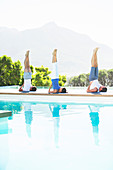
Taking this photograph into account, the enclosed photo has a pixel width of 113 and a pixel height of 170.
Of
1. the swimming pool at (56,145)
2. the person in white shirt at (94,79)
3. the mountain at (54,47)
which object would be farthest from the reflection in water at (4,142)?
the mountain at (54,47)

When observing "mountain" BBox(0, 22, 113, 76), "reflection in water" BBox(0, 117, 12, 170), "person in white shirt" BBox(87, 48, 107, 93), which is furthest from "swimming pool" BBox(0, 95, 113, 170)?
"mountain" BBox(0, 22, 113, 76)

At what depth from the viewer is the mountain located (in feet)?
206

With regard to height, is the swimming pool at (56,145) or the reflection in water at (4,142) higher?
the reflection in water at (4,142)

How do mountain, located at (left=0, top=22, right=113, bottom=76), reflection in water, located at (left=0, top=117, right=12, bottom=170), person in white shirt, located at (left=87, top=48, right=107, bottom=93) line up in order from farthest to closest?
mountain, located at (left=0, top=22, right=113, bottom=76)
person in white shirt, located at (left=87, top=48, right=107, bottom=93)
reflection in water, located at (left=0, top=117, right=12, bottom=170)

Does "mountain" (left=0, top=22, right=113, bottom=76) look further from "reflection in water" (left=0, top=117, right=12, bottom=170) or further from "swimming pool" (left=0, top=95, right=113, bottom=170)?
"reflection in water" (left=0, top=117, right=12, bottom=170)

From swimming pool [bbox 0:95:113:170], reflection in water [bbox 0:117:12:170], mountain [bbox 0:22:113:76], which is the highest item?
mountain [bbox 0:22:113:76]

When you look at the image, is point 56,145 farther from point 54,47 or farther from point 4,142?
point 54,47

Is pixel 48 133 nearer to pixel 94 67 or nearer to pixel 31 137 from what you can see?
pixel 31 137

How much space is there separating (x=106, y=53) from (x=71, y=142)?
6853 centimetres

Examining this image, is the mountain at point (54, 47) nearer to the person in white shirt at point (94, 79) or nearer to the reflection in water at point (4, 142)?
the person in white shirt at point (94, 79)

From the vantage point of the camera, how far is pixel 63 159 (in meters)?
2.58

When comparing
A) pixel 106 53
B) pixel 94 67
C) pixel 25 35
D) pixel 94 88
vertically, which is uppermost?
pixel 25 35

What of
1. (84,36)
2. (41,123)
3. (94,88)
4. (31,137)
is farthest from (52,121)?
(84,36)

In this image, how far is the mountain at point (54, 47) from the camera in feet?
206
